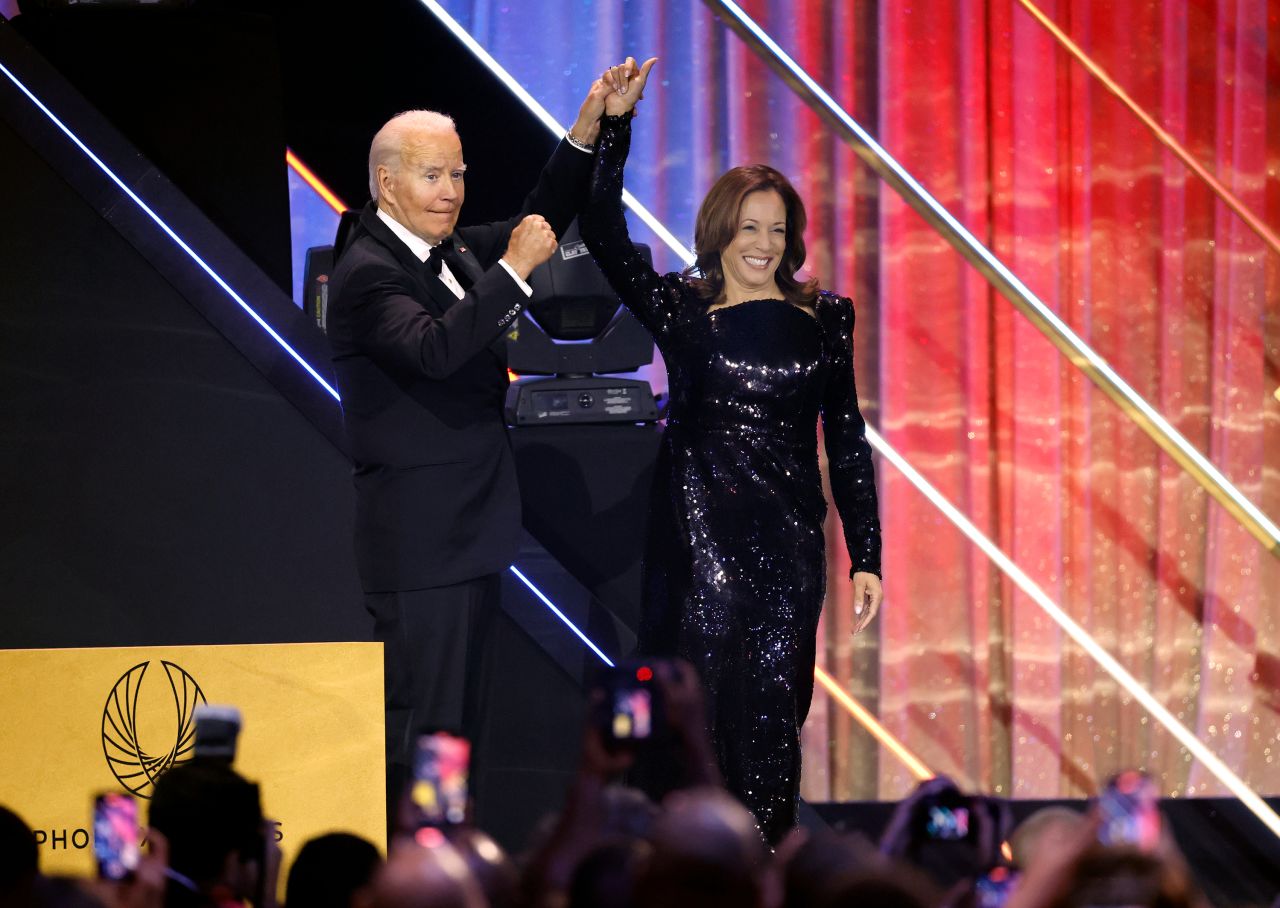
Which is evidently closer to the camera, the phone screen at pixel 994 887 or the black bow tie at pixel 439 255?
the phone screen at pixel 994 887

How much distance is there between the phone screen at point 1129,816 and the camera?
2.59ft

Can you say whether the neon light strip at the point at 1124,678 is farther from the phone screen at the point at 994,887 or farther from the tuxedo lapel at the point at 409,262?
the phone screen at the point at 994,887

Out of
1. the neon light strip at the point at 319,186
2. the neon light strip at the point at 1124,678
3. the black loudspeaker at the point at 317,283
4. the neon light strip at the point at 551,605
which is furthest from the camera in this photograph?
the neon light strip at the point at 319,186

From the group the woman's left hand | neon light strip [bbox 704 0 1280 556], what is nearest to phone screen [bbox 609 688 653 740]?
the woman's left hand

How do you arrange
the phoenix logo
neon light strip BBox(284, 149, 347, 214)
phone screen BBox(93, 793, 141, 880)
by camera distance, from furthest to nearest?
1. neon light strip BBox(284, 149, 347, 214)
2. the phoenix logo
3. phone screen BBox(93, 793, 141, 880)

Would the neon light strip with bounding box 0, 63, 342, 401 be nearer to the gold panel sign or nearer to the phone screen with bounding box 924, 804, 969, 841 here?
the gold panel sign

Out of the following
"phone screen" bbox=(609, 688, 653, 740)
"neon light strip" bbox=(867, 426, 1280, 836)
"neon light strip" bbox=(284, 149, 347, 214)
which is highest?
"neon light strip" bbox=(284, 149, 347, 214)

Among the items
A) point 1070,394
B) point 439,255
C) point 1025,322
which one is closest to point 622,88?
point 439,255

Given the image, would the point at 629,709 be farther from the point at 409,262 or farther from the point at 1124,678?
the point at 1124,678

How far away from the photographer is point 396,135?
2.21 meters

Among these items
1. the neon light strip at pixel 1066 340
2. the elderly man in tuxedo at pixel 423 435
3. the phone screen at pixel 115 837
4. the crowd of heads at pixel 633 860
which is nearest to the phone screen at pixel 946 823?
the crowd of heads at pixel 633 860

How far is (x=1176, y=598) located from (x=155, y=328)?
105 inches

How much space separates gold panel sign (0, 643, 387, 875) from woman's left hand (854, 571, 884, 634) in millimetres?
742

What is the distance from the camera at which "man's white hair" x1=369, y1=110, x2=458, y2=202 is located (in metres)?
2.21
